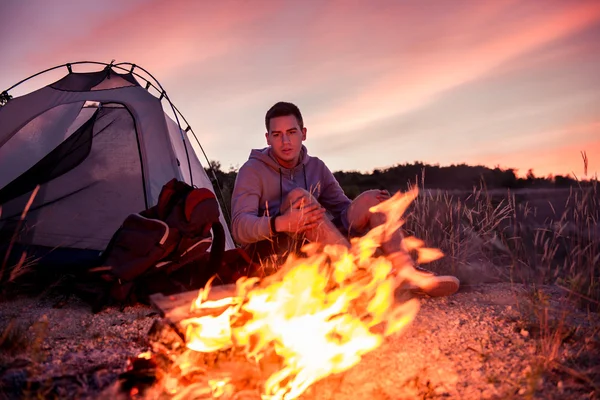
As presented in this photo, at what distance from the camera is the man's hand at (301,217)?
313 centimetres

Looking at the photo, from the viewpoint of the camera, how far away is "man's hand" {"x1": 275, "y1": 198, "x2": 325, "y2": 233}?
313 centimetres

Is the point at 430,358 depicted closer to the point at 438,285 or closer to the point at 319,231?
the point at 438,285

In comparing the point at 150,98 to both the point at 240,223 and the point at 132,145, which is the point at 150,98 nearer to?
the point at 132,145

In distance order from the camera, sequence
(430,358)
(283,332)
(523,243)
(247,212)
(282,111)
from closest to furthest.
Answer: (283,332) → (430,358) → (247,212) → (282,111) → (523,243)

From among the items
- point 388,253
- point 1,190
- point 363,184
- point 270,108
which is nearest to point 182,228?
point 270,108

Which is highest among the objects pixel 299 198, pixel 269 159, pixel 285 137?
pixel 285 137

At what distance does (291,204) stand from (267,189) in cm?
63

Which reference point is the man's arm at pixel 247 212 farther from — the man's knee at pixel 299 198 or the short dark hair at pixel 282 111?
the short dark hair at pixel 282 111

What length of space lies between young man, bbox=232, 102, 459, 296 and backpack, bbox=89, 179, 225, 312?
0.24 m

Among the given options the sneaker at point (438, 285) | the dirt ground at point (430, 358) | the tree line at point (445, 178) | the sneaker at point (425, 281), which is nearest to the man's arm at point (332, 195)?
the sneaker at point (425, 281)

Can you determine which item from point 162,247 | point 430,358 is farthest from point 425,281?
point 162,247

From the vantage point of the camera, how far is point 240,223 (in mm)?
3498

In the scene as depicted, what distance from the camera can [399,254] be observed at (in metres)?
3.19

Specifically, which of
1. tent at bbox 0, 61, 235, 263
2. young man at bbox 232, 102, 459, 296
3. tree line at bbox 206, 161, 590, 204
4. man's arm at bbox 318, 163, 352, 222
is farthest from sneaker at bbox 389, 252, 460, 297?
tree line at bbox 206, 161, 590, 204
